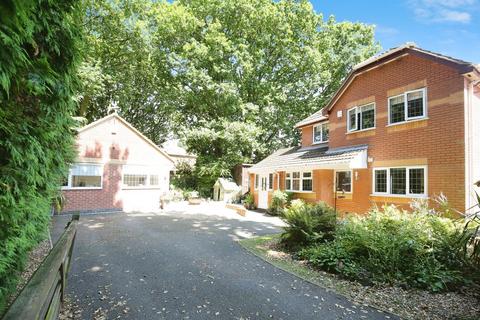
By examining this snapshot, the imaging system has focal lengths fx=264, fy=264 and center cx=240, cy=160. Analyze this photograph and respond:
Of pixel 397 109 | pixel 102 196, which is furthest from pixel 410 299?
pixel 102 196

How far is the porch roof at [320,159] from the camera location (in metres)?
13.1

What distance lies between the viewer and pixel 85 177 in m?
16.1

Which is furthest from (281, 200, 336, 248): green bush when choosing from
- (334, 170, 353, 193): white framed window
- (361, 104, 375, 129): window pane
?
(361, 104, 375, 129): window pane

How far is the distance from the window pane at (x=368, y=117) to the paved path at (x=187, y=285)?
942 centimetres

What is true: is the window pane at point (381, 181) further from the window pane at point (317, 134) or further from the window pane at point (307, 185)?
the window pane at point (317, 134)

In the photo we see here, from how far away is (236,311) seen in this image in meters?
4.43

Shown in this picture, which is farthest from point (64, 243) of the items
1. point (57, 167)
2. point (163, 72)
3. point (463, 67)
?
point (163, 72)

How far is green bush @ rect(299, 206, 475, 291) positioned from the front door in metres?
12.2

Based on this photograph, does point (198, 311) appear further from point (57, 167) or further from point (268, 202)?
point (268, 202)

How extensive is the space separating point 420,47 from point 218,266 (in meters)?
12.2

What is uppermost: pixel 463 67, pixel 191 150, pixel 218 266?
pixel 463 67

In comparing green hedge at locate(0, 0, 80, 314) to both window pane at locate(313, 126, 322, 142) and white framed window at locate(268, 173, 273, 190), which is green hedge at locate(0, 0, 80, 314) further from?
white framed window at locate(268, 173, 273, 190)

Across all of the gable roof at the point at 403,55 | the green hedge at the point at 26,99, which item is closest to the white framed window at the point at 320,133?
the gable roof at the point at 403,55

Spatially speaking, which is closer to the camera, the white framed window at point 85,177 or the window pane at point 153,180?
the white framed window at point 85,177
